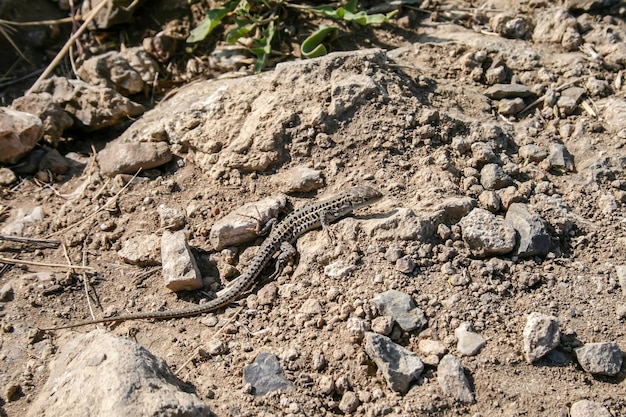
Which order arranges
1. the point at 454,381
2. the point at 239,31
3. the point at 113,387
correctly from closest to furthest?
the point at 113,387, the point at 454,381, the point at 239,31

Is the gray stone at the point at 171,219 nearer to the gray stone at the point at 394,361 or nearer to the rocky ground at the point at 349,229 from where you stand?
the rocky ground at the point at 349,229

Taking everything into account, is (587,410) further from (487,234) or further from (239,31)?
(239,31)

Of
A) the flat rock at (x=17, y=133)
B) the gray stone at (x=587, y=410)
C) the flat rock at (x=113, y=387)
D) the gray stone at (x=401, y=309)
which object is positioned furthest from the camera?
the flat rock at (x=17, y=133)

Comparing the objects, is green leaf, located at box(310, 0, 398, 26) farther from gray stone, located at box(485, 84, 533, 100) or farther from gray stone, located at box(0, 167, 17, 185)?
gray stone, located at box(0, 167, 17, 185)

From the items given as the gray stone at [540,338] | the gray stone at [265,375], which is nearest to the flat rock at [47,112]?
the gray stone at [265,375]

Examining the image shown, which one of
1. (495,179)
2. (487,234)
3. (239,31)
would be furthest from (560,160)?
(239,31)

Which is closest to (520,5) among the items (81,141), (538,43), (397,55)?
(538,43)

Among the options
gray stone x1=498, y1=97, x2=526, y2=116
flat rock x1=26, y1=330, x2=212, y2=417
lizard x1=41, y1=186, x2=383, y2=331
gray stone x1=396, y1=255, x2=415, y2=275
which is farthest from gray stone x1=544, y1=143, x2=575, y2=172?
flat rock x1=26, y1=330, x2=212, y2=417
